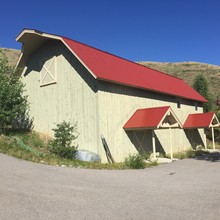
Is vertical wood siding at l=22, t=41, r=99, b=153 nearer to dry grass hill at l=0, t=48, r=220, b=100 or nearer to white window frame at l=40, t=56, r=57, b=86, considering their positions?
white window frame at l=40, t=56, r=57, b=86

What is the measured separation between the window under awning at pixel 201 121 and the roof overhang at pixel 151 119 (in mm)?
6669

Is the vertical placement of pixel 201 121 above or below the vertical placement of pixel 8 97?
below

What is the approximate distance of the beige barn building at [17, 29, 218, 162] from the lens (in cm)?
1802

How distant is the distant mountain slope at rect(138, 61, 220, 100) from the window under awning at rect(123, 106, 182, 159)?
113ft

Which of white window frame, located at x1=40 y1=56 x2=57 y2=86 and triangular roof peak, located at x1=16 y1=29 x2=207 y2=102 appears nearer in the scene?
A: triangular roof peak, located at x1=16 y1=29 x2=207 y2=102

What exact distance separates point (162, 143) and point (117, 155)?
20.2 feet

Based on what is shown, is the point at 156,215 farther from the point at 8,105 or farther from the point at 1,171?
the point at 8,105

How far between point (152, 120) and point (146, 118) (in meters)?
0.69

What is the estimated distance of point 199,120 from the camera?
2716 cm

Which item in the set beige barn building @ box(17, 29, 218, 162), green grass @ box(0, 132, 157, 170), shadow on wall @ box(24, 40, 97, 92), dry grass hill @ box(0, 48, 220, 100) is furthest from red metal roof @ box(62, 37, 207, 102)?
dry grass hill @ box(0, 48, 220, 100)

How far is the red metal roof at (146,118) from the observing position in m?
18.1

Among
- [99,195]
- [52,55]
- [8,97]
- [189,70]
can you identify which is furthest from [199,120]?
[189,70]

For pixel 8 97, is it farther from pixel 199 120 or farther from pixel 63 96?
pixel 199 120

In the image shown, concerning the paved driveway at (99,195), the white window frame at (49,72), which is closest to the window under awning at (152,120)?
the paved driveway at (99,195)
